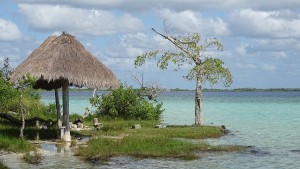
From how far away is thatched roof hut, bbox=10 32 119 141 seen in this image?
682 inches

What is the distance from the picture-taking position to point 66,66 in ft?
57.4

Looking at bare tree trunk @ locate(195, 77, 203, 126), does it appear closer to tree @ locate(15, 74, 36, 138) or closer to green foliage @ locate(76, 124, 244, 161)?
green foliage @ locate(76, 124, 244, 161)

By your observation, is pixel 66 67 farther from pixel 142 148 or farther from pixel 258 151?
pixel 258 151

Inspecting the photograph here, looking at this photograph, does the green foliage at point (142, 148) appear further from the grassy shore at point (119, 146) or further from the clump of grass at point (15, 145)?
the clump of grass at point (15, 145)

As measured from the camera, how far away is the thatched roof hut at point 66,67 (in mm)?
17312

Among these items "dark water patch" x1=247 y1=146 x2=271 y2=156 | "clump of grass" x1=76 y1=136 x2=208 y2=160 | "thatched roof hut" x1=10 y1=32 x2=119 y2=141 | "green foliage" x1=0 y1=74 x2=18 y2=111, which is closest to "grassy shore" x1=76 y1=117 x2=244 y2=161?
"clump of grass" x1=76 y1=136 x2=208 y2=160

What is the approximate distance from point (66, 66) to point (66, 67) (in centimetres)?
5

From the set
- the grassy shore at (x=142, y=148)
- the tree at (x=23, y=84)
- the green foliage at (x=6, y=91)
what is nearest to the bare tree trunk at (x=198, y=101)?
the grassy shore at (x=142, y=148)

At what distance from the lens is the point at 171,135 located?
68.5 feet

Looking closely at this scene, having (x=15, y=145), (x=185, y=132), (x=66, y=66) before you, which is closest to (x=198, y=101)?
(x=185, y=132)

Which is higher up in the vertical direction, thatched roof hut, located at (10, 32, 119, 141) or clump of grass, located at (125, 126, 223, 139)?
thatched roof hut, located at (10, 32, 119, 141)

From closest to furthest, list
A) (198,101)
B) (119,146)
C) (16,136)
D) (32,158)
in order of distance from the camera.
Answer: (32,158)
(119,146)
(16,136)
(198,101)

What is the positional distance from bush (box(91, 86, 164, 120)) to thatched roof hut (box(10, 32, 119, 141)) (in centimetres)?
882

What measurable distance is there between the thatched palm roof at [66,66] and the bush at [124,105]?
8.82 metres
